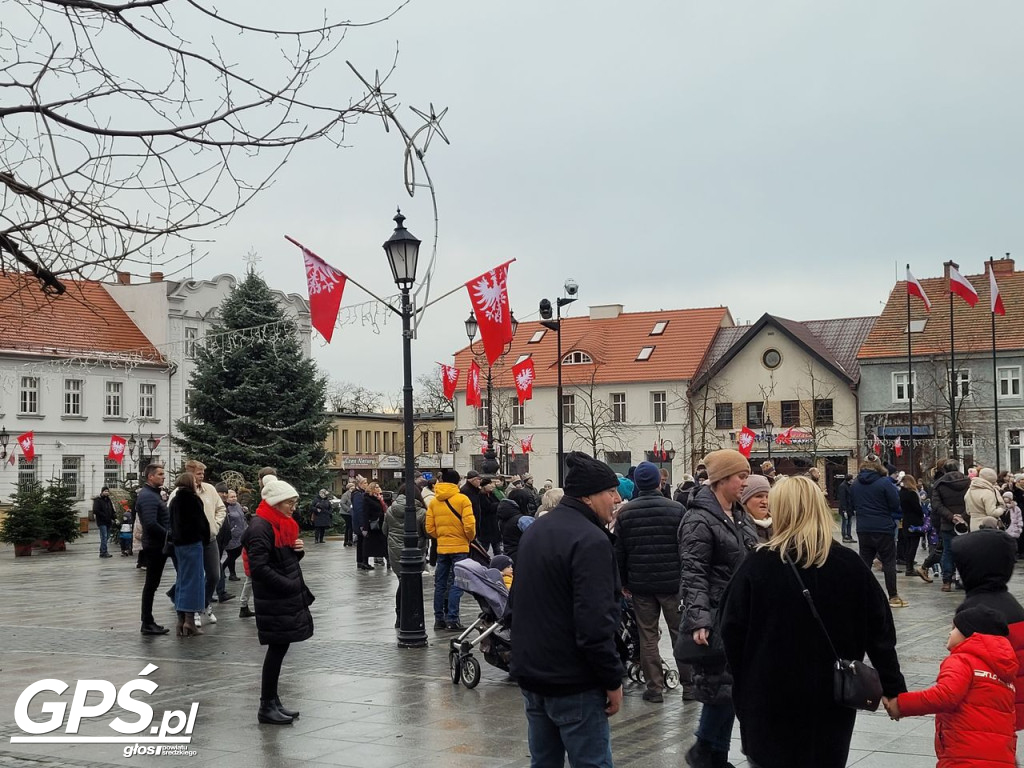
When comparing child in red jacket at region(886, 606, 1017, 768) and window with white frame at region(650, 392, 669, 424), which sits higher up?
window with white frame at region(650, 392, 669, 424)

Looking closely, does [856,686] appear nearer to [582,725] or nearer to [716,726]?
[582,725]

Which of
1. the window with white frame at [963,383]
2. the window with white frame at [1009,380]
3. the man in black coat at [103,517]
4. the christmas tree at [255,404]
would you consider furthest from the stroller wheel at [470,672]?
the window with white frame at [1009,380]

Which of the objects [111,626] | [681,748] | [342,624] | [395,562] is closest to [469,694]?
[681,748]

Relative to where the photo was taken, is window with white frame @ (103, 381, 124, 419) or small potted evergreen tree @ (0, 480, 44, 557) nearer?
small potted evergreen tree @ (0, 480, 44, 557)

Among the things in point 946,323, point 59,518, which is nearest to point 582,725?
point 59,518

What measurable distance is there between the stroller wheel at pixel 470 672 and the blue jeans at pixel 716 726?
3876 mm

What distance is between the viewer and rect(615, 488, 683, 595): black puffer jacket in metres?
9.70

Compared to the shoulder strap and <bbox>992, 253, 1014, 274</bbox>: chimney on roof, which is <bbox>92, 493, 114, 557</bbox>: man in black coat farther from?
<bbox>992, 253, 1014, 274</bbox>: chimney on roof

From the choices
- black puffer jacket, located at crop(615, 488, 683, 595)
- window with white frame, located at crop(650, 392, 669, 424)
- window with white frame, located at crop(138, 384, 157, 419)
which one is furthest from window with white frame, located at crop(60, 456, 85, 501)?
black puffer jacket, located at crop(615, 488, 683, 595)

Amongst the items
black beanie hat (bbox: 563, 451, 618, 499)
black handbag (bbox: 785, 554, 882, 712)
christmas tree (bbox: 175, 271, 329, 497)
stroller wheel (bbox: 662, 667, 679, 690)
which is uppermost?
christmas tree (bbox: 175, 271, 329, 497)

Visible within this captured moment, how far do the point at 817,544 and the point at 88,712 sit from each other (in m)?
6.76

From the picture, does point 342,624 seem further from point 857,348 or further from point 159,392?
point 857,348

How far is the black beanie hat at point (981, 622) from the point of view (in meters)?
5.31

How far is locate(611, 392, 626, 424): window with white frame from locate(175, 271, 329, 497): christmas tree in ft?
92.2
